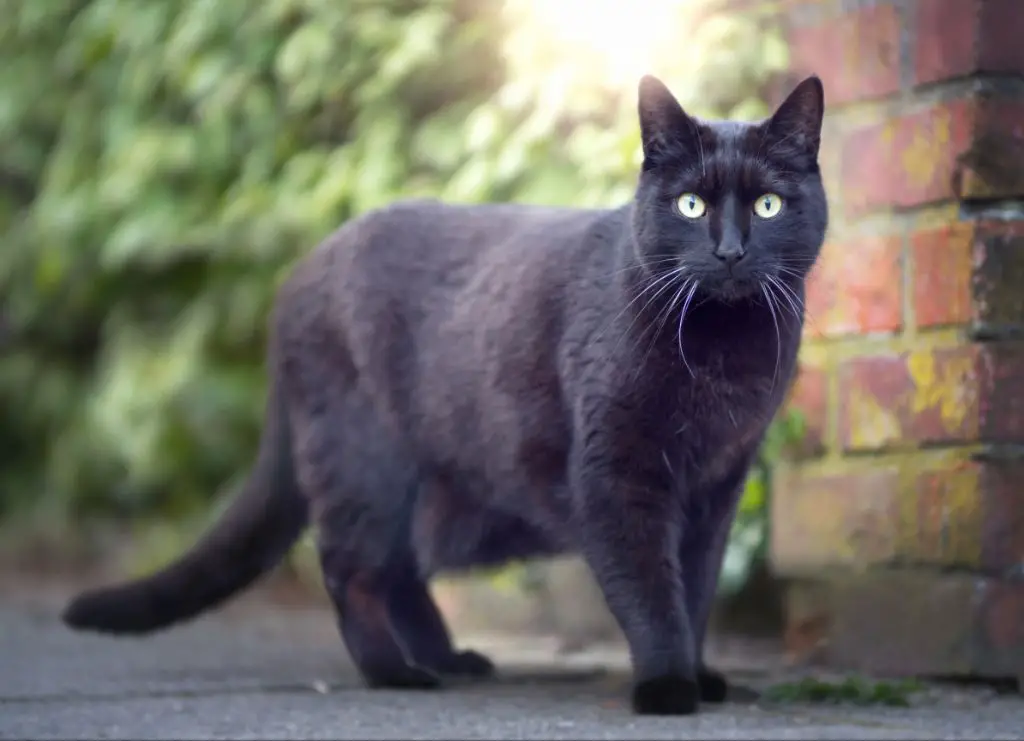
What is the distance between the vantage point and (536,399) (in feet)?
8.63

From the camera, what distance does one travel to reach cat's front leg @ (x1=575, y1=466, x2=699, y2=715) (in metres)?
2.33

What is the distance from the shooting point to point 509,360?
270cm

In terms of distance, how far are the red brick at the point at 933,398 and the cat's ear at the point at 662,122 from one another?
733mm

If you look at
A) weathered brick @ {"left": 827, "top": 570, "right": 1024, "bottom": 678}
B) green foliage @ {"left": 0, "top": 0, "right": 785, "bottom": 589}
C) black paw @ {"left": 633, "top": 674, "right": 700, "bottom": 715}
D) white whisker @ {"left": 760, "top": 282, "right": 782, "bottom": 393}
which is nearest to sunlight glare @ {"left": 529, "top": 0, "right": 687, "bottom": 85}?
green foliage @ {"left": 0, "top": 0, "right": 785, "bottom": 589}

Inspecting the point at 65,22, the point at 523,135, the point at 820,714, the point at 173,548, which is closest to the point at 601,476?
the point at 820,714

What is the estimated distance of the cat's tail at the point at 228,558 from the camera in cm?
295

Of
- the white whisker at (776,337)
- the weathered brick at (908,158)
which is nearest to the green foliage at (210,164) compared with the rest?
the weathered brick at (908,158)

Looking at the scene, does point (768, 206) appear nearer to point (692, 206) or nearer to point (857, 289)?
point (692, 206)

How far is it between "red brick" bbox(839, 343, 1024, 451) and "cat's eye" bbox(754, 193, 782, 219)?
573 mm

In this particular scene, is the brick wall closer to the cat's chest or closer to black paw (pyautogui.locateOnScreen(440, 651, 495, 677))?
the cat's chest

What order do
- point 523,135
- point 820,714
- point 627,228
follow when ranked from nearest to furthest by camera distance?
point 820,714 → point 627,228 → point 523,135

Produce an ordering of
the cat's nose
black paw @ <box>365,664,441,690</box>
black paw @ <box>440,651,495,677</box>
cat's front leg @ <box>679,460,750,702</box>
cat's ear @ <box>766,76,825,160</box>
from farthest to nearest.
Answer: black paw @ <box>440,651,495,677</box>, black paw @ <box>365,664,441,690</box>, cat's front leg @ <box>679,460,750,702</box>, cat's ear @ <box>766,76,825,160</box>, the cat's nose

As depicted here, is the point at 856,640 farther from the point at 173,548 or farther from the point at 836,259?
the point at 173,548

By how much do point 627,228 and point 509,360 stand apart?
0.35 m
